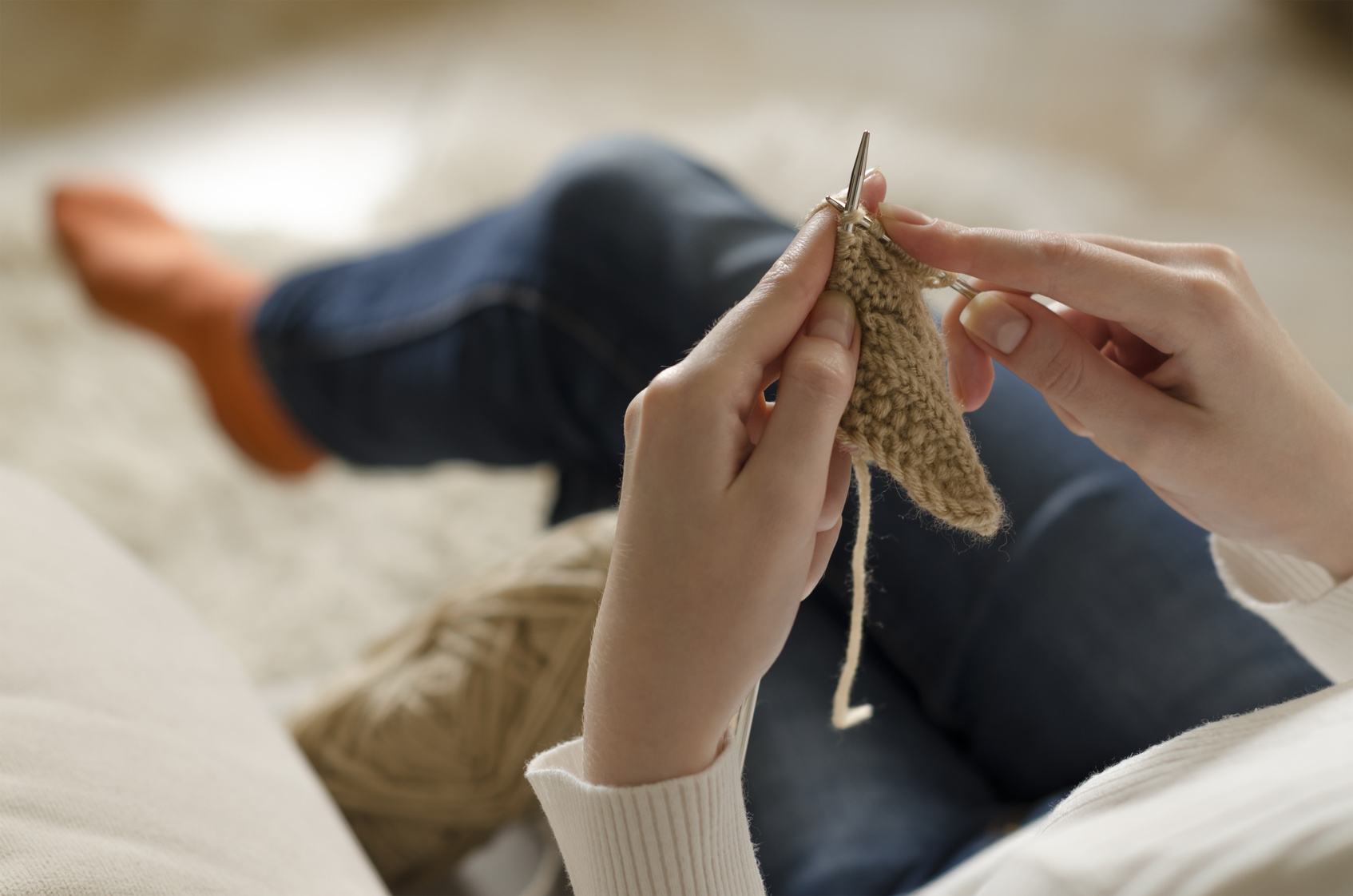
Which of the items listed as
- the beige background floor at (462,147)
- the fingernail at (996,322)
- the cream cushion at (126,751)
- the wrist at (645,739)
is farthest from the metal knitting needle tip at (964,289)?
the beige background floor at (462,147)

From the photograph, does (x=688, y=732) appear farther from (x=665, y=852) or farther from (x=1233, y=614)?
(x=1233, y=614)

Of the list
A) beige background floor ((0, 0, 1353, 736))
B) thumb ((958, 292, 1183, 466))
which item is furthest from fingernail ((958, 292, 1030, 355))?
beige background floor ((0, 0, 1353, 736))

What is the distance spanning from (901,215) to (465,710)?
368 millimetres

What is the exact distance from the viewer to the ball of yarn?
0.35 meters

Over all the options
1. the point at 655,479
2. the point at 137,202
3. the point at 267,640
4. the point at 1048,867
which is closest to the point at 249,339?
the point at 267,640

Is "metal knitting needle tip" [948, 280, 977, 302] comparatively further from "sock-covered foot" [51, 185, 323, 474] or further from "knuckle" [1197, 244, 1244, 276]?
"sock-covered foot" [51, 185, 323, 474]

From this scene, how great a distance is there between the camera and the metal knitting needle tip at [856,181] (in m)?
0.35

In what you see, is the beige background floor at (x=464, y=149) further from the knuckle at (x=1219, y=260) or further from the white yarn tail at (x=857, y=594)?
the knuckle at (x=1219, y=260)

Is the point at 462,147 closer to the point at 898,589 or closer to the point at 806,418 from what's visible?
the point at 898,589

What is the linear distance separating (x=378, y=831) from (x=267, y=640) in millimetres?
457

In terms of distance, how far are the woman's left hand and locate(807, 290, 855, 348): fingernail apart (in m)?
0.02

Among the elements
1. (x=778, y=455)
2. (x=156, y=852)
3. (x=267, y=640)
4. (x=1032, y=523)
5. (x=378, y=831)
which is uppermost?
(x=778, y=455)

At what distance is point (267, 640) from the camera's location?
3.08 feet

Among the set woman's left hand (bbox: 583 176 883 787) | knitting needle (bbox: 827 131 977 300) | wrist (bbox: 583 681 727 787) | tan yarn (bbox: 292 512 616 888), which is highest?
knitting needle (bbox: 827 131 977 300)
